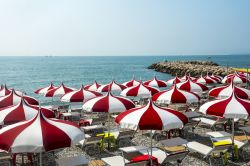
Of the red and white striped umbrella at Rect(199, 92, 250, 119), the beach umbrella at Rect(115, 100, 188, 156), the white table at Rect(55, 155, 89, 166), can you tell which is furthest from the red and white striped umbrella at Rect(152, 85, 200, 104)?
the white table at Rect(55, 155, 89, 166)

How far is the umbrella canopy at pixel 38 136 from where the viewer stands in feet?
19.4

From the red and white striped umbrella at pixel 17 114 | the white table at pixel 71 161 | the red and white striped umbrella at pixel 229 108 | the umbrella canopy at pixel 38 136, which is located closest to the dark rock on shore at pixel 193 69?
the red and white striped umbrella at pixel 229 108

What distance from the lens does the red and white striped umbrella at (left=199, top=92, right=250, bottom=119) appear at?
8.93 m

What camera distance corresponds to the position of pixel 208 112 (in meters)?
9.42

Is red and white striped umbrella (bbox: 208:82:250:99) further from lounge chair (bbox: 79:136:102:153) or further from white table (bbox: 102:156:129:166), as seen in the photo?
white table (bbox: 102:156:129:166)

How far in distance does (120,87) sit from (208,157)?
8824 mm

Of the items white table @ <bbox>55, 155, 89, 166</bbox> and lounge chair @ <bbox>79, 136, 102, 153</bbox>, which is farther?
lounge chair @ <bbox>79, 136, 102, 153</bbox>

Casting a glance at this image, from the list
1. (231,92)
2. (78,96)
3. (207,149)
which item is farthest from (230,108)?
(78,96)

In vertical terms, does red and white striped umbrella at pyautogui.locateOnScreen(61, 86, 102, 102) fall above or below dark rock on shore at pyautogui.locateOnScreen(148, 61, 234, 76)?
above

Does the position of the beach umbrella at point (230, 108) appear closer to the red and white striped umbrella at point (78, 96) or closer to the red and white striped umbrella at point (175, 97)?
the red and white striped umbrella at point (175, 97)

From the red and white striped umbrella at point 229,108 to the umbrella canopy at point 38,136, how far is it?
14.6 feet

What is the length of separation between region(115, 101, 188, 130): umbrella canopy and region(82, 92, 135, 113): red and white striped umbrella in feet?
6.10

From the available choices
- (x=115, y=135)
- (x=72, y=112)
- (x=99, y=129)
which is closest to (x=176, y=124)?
(x=115, y=135)

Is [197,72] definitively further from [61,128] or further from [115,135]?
[61,128]
